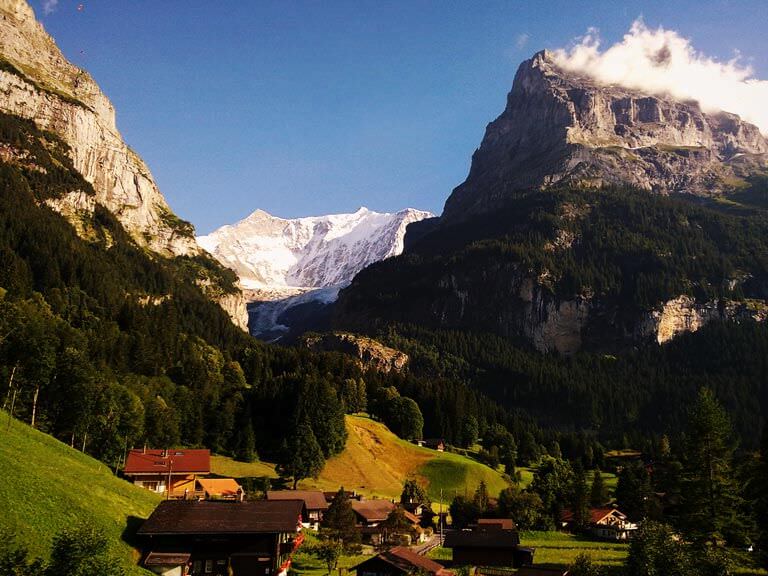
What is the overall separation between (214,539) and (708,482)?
47079 mm

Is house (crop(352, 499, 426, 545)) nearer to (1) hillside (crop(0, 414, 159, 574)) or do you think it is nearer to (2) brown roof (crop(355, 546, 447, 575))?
(2) brown roof (crop(355, 546, 447, 575))

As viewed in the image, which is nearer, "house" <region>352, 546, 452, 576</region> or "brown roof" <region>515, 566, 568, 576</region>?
"brown roof" <region>515, 566, 568, 576</region>

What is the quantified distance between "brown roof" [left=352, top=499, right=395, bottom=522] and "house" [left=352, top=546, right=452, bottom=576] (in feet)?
93.3

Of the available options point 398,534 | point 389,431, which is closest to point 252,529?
point 398,534

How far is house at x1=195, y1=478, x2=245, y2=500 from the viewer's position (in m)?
86.8

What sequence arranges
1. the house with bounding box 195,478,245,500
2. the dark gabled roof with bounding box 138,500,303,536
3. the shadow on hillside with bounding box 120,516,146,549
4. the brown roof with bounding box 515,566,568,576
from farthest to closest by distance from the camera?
the house with bounding box 195,478,245,500
the brown roof with bounding box 515,566,568,576
the dark gabled roof with bounding box 138,500,303,536
the shadow on hillside with bounding box 120,516,146,549

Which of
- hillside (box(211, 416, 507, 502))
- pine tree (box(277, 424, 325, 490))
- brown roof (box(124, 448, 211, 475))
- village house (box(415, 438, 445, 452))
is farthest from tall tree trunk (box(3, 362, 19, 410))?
village house (box(415, 438, 445, 452))

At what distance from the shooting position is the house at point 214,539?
5372 centimetres

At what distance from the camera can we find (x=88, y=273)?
571 feet

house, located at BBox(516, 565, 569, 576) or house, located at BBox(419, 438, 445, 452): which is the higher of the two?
house, located at BBox(419, 438, 445, 452)

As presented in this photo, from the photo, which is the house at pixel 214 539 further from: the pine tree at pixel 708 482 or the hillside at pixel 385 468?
the hillside at pixel 385 468

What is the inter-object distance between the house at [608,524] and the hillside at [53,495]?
228 feet

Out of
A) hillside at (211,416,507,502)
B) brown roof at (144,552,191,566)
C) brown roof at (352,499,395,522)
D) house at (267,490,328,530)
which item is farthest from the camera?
hillside at (211,416,507,502)

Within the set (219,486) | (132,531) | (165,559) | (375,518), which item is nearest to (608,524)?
(375,518)
